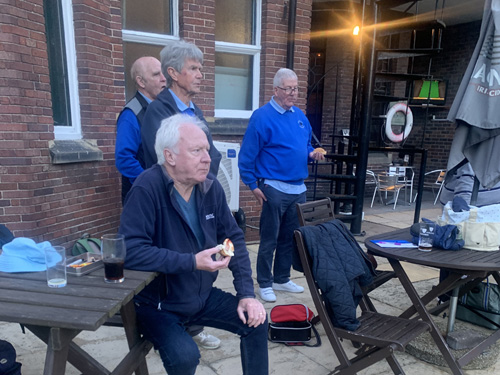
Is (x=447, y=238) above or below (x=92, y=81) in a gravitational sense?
below

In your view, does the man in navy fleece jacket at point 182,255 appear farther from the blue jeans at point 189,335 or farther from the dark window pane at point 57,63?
the dark window pane at point 57,63

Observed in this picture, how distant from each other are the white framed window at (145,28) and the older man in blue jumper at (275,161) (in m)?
1.86

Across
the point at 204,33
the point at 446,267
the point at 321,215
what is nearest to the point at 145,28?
the point at 204,33

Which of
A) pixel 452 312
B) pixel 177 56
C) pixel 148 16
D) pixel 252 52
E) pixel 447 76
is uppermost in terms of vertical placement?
pixel 148 16

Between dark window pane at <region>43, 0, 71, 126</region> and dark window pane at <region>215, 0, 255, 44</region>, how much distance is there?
1.83 metres

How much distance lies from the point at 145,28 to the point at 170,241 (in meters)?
3.36

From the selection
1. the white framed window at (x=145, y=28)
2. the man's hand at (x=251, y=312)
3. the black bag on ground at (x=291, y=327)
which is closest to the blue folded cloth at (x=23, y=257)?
the man's hand at (x=251, y=312)

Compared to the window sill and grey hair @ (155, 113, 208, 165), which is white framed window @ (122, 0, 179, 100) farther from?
grey hair @ (155, 113, 208, 165)

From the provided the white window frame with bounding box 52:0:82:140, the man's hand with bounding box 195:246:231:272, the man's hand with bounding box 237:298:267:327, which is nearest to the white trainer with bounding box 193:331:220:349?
the man's hand with bounding box 237:298:267:327

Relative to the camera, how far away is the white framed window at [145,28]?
14.1 feet

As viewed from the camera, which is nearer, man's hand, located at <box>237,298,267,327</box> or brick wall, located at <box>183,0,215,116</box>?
man's hand, located at <box>237,298,267,327</box>

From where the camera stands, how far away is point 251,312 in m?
1.88

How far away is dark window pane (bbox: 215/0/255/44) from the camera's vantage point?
483 centimetres

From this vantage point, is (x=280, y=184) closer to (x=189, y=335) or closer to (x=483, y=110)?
(x=483, y=110)
